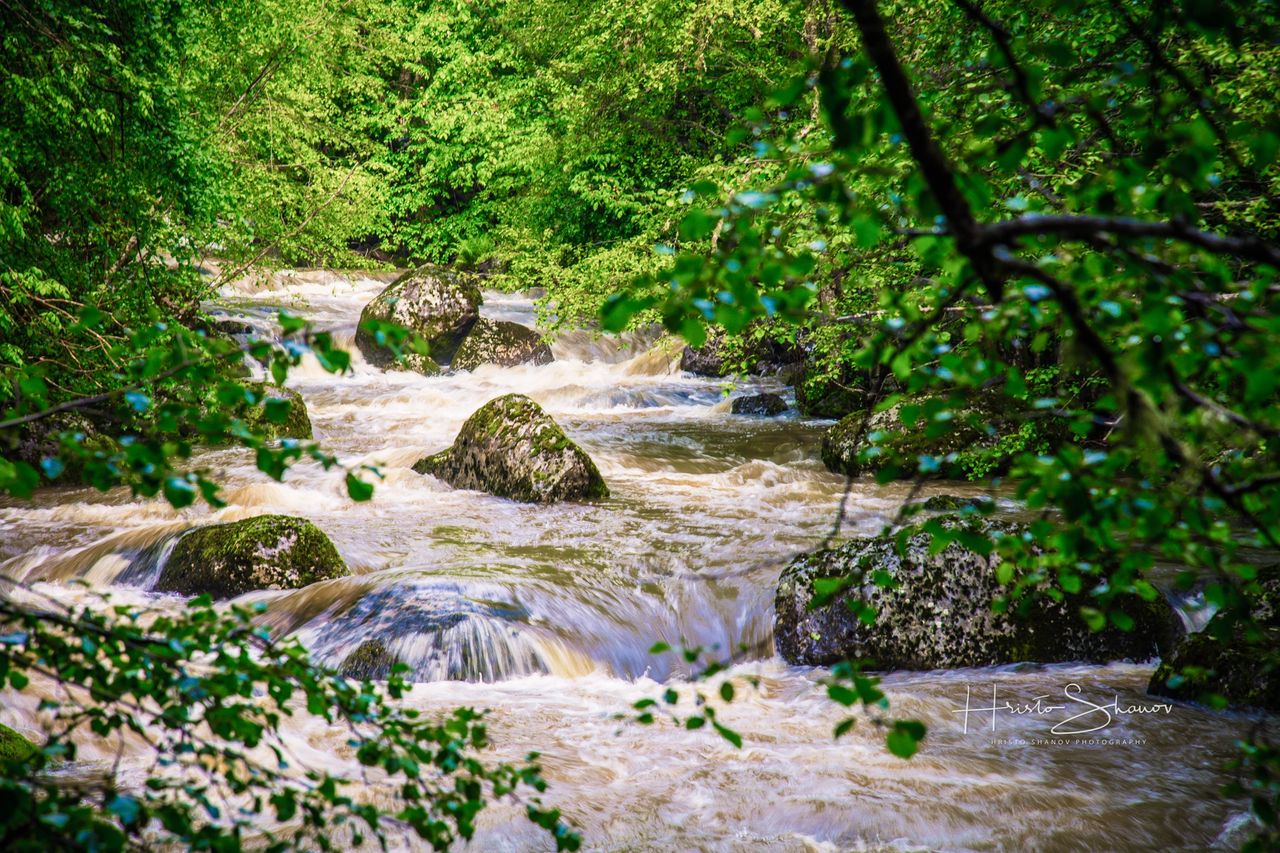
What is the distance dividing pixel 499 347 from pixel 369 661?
1443 cm

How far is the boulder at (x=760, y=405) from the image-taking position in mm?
16859

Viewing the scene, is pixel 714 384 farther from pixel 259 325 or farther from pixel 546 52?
pixel 546 52

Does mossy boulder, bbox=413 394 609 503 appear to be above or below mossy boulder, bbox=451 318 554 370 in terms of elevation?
below

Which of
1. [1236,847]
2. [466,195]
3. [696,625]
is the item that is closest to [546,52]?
[466,195]

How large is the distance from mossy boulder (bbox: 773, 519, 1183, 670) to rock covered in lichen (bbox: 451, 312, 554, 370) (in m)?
14.1

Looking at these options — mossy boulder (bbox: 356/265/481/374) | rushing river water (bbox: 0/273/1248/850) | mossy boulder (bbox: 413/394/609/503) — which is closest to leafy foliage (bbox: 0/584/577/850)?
rushing river water (bbox: 0/273/1248/850)

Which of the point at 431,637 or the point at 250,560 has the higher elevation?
the point at 250,560

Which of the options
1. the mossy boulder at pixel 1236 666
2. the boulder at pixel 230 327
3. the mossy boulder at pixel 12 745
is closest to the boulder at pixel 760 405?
the boulder at pixel 230 327

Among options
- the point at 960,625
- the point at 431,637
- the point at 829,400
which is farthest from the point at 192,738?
the point at 829,400

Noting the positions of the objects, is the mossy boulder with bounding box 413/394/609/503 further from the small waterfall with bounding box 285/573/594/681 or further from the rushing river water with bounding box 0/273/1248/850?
the small waterfall with bounding box 285/573/594/681

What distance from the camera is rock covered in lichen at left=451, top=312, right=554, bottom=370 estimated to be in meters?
20.5

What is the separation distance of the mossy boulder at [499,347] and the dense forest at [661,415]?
0.09m

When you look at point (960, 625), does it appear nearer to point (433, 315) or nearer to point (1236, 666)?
point (1236, 666)

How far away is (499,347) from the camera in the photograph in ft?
68.1
